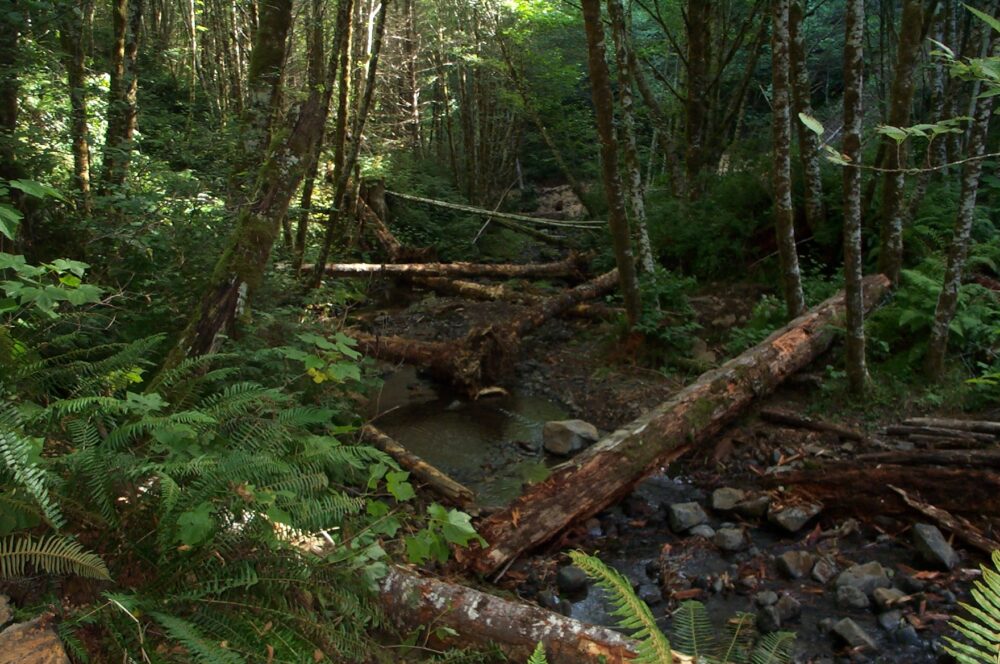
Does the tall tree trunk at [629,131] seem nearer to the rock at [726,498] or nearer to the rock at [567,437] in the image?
the rock at [567,437]

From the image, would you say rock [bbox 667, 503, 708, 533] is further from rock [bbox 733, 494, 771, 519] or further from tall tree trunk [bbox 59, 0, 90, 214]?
tall tree trunk [bbox 59, 0, 90, 214]

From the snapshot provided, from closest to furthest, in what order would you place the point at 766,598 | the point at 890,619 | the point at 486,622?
1. the point at 486,622
2. the point at 890,619
3. the point at 766,598

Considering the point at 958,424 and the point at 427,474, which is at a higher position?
the point at 958,424

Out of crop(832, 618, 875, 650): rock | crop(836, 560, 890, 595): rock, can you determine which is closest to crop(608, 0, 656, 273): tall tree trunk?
crop(836, 560, 890, 595): rock

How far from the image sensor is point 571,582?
495cm

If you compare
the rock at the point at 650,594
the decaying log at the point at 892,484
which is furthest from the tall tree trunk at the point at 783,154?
the rock at the point at 650,594

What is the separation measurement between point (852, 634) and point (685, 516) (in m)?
1.75

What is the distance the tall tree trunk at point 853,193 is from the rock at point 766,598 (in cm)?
322

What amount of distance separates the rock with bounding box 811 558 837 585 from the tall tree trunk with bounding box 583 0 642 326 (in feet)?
15.5

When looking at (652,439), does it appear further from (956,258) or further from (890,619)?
(956,258)

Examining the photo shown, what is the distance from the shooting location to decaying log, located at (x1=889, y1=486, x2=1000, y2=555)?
4875 mm

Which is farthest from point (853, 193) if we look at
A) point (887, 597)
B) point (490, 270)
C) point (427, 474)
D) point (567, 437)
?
point (490, 270)

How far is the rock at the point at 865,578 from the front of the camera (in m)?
4.74

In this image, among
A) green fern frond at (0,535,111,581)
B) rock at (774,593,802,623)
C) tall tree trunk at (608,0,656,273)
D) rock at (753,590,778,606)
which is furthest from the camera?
tall tree trunk at (608,0,656,273)
